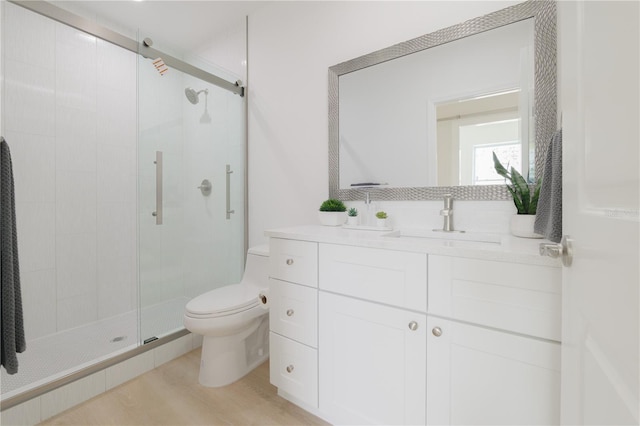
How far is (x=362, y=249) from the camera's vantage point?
3.93 ft

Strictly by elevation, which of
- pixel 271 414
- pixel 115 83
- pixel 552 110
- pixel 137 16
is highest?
pixel 137 16

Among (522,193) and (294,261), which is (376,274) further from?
(522,193)

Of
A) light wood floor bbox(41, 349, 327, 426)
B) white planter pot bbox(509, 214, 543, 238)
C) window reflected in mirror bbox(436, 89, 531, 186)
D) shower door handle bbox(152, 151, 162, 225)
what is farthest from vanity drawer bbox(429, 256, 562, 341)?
shower door handle bbox(152, 151, 162, 225)

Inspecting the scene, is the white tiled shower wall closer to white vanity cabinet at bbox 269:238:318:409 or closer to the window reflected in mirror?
white vanity cabinet at bbox 269:238:318:409

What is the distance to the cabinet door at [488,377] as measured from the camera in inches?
33.7

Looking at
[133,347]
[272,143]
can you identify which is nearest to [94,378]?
[133,347]

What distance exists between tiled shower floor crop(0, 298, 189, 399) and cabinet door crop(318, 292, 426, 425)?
4.07ft

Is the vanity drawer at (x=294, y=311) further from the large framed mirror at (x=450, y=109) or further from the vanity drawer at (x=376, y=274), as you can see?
the large framed mirror at (x=450, y=109)

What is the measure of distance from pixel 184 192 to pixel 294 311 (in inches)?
49.4

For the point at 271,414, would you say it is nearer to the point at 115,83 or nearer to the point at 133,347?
the point at 133,347

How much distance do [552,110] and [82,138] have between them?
2.84 m

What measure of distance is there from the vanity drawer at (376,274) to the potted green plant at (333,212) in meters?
0.43

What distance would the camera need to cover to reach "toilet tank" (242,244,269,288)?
1941mm

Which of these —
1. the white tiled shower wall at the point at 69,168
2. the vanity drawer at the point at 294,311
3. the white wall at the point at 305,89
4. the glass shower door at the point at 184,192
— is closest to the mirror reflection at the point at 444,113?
the white wall at the point at 305,89
